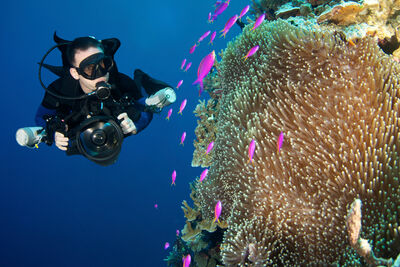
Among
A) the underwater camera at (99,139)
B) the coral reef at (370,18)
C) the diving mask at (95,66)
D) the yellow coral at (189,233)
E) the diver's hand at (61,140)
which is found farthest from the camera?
the yellow coral at (189,233)

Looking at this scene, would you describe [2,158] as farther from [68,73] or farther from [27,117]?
[68,73]

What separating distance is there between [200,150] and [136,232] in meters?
37.5

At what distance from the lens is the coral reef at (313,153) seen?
5.76ft

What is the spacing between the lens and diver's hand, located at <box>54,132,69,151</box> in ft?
9.09

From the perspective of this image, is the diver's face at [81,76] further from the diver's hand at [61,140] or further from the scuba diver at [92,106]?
the diver's hand at [61,140]

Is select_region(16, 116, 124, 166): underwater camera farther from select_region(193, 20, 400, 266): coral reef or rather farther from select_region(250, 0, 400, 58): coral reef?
select_region(250, 0, 400, 58): coral reef

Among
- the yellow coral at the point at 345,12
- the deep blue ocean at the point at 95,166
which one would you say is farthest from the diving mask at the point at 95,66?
the deep blue ocean at the point at 95,166

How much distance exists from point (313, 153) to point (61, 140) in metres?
2.83

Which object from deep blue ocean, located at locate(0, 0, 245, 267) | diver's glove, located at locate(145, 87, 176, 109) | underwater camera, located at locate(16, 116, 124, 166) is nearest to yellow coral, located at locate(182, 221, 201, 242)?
underwater camera, located at locate(16, 116, 124, 166)

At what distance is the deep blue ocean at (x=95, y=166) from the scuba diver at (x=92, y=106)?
33778 mm

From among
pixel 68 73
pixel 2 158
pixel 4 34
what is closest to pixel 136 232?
pixel 2 158

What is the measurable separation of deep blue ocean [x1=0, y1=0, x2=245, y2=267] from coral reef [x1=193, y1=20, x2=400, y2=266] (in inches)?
1360

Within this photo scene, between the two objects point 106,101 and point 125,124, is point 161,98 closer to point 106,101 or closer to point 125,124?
point 125,124

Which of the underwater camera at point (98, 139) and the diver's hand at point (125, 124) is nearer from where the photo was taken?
the underwater camera at point (98, 139)
